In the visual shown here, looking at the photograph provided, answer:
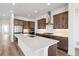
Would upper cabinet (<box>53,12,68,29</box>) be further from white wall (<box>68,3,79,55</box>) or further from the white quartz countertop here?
the white quartz countertop

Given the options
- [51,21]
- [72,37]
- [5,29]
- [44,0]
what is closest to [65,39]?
[72,37]

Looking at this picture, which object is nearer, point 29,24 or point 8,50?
point 8,50

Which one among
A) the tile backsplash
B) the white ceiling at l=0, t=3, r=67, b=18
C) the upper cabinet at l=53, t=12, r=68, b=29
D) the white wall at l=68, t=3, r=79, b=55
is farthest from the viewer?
the tile backsplash

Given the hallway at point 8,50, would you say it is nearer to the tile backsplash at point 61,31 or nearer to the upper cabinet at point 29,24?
the tile backsplash at point 61,31

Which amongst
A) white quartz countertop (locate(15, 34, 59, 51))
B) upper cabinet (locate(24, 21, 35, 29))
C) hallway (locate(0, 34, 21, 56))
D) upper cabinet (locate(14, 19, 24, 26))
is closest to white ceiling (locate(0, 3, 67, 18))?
hallway (locate(0, 34, 21, 56))

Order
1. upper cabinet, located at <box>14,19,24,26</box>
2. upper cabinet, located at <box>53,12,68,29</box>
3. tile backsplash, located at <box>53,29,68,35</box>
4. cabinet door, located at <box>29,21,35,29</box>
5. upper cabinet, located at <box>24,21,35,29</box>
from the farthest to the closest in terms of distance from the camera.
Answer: cabinet door, located at <box>29,21,35,29</box> → upper cabinet, located at <box>24,21,35,29</box> → upper cabinet, located at <box>14,19,24,26</box> → tile backsplash, located at <box>53,29,68,35</box> → upper cabinet, located at <box>53,12,68,29</box>

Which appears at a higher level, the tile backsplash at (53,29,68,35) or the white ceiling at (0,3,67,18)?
the white ceiling at (0,3,67,18)

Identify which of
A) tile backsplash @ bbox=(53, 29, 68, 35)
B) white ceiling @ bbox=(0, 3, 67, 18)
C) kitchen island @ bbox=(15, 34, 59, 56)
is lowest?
kitchen island @ bbox=(15, 34, 59, 56)

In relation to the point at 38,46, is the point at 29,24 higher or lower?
higher

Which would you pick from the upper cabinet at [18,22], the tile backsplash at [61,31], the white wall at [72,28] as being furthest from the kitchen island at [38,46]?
the upper cabinet at [18,22]

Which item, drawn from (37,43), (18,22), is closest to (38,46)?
(37,43)

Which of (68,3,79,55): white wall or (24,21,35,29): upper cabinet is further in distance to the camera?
(24,21,35,29): upper cabinet

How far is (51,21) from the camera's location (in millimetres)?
7102

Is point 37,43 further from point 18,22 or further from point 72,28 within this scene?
point 18,22
